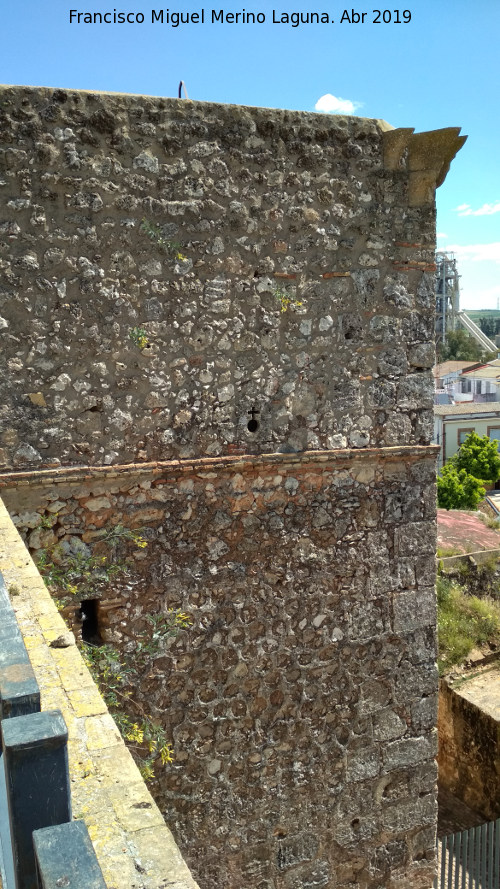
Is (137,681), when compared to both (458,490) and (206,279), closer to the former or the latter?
(206,279)

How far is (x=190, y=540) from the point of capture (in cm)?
413

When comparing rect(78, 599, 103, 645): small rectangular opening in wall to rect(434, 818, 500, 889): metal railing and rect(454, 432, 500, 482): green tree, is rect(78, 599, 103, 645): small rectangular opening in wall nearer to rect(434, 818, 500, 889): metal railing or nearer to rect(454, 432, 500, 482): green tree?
rect(434, 818, 500, 889): metal railing

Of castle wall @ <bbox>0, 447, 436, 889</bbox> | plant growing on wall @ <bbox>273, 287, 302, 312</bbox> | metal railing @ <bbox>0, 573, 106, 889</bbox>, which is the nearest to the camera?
metal railing @ <bbox>0, 573, 106, 889</bbox>

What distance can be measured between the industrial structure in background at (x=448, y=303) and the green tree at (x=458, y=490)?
40.1 feet

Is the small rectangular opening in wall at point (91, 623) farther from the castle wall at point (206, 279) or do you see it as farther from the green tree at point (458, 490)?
the green tree at point (458, 490)

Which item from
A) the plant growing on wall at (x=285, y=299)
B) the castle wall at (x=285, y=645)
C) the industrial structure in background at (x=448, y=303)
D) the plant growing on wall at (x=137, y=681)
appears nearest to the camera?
the plant growing on wall at (x=137, y=681)

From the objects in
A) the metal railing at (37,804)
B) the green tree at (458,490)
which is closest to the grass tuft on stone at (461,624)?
the metal railing at (37,804)

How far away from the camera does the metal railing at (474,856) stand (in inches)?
242

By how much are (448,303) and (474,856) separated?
56.6m

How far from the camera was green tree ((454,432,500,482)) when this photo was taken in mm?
28422

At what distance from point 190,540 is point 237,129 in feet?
7.59

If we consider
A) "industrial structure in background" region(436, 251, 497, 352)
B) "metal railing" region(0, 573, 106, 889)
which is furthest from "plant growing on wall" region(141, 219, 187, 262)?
"industrial structure in background" region(436, 251, 497, 352)

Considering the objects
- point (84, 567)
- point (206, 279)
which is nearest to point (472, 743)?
point (84, 567)

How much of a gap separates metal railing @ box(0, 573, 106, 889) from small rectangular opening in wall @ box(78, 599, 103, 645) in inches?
106
